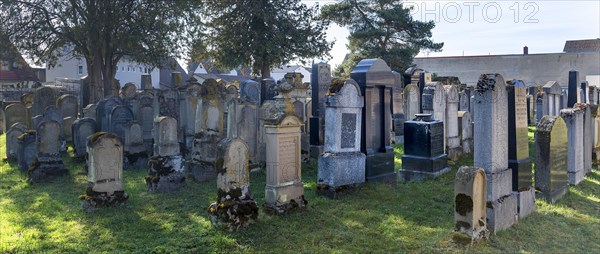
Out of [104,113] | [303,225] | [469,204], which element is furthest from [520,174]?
[104,113]

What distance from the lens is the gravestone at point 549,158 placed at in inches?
308

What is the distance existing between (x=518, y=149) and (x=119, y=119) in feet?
33.6

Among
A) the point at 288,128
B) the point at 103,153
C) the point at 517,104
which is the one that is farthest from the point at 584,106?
the point at 103,153

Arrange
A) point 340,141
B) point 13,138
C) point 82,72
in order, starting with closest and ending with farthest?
point 340,141 < point 13,138 < point 82,72

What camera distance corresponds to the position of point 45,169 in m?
10.4

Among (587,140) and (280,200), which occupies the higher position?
(587,140)

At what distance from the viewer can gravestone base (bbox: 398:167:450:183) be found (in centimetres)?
977

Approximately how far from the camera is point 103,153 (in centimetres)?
777

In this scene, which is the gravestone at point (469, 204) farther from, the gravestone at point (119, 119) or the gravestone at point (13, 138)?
the gravestone at point (13, 138)

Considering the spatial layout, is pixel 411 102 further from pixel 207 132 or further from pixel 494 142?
pixel 494 142

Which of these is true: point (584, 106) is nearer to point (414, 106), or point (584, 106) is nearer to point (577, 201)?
point (577, 201)

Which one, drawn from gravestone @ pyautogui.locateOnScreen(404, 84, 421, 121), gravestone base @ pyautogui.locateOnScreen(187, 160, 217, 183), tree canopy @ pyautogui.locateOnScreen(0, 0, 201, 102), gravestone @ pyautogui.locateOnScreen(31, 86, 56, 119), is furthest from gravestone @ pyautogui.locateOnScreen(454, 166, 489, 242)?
Result: tree canopy @ pyautogui.locateOnScreen(0, 0, 201, 102)

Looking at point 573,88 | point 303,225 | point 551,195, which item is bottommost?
point 303,225

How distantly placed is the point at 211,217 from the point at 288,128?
6.18 ft
